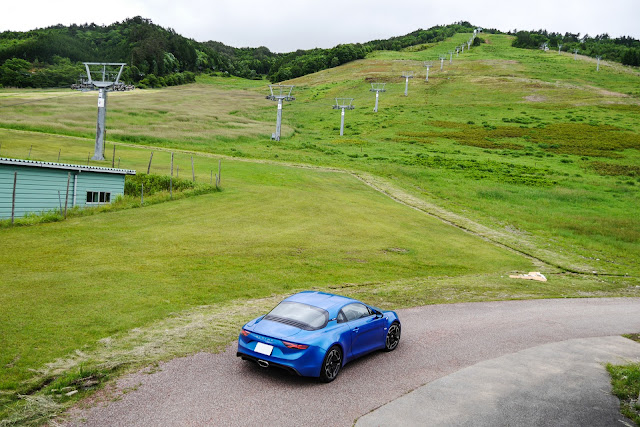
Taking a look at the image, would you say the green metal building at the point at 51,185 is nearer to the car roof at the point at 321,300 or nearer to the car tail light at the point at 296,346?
the car roof at the point at 321,300

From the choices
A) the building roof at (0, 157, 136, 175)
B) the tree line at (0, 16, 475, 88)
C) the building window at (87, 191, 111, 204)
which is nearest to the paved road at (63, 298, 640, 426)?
the building roof at (0, 157, 136, 175)

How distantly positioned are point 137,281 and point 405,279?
34.7 feet

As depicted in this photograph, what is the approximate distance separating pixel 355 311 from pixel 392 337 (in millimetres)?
1630

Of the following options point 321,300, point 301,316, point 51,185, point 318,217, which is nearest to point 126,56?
point 51,185

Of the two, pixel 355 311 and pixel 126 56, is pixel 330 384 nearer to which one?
pixel 355 311

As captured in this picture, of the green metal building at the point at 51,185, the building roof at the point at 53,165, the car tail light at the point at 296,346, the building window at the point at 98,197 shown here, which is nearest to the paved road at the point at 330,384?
the car tail light at the point at 296,346

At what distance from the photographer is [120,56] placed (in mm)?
153625

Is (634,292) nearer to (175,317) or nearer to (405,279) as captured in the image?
(405,279)

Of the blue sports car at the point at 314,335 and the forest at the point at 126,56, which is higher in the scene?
the forest at the point at 126,56

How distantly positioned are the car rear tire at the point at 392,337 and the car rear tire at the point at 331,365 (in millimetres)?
2136

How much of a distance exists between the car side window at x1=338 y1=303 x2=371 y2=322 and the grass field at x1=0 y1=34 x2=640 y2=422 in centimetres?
320

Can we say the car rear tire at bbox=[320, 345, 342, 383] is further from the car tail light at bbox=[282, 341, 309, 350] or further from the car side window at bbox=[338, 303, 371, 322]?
the car side window at bbox=[338, 303, 371, 322]

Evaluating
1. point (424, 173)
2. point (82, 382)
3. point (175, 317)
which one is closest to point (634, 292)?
point (175, 317)

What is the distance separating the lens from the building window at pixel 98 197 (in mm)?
30859
